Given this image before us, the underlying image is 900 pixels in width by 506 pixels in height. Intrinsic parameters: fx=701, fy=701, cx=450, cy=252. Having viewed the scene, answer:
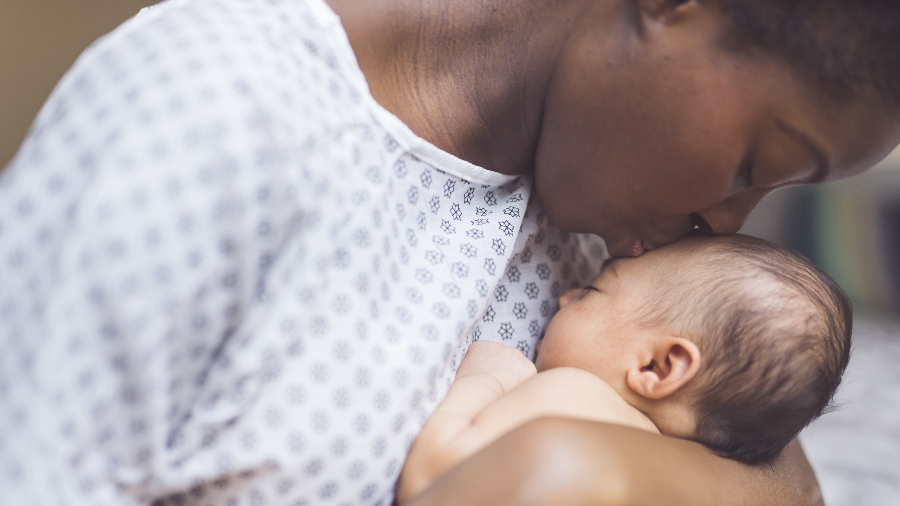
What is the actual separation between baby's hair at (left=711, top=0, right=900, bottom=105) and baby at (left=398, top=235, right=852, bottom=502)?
0.92 ft

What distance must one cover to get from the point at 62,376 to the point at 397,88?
48 centimetres

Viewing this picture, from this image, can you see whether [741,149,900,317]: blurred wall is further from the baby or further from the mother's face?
the mother's face

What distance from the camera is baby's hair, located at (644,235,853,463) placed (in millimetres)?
884

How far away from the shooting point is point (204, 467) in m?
0.65

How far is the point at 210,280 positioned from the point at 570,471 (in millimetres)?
374

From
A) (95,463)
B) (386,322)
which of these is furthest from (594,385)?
(95,463)

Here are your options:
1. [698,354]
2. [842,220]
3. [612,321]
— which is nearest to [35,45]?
[612,321]

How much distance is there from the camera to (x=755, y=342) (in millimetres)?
881

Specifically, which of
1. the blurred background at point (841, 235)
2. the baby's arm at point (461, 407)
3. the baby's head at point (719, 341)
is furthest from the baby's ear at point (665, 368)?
the blurred background at point (841, 235)

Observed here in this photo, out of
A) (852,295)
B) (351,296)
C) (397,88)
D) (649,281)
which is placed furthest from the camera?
(852,295)

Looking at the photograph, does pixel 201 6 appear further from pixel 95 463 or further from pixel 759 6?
pixel 759 6

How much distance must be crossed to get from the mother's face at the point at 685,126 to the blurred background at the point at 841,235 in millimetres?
1139

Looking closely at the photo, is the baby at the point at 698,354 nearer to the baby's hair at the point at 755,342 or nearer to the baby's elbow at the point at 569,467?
the baby's hair at the point at 755,342

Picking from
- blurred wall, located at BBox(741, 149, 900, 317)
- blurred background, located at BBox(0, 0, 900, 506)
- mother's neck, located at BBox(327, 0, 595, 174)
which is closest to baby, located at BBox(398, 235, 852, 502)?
mother's neck, located at BBox(327, 0, 595, 174)
